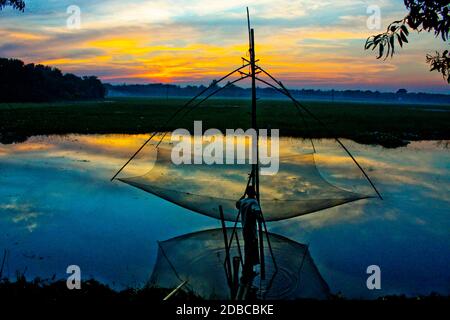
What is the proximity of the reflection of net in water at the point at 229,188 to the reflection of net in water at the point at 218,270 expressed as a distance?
22.7 inches

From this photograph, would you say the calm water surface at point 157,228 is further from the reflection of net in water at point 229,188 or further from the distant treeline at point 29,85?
the distant treeline at point 29,85

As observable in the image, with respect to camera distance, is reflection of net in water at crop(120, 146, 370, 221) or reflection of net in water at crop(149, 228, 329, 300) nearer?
reflection of net in water at crop(149, 228, 329, 300)

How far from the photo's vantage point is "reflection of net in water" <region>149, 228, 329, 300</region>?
4746 millimetres

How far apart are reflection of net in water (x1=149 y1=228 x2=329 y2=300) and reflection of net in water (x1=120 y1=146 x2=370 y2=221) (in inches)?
22.7

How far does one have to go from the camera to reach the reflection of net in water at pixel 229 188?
223 inches

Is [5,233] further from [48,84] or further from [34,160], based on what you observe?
[48,84]

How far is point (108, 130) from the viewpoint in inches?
909

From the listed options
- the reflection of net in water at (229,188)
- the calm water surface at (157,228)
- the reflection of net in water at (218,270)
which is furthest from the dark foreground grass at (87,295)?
the reflection of net in water at (229,188)

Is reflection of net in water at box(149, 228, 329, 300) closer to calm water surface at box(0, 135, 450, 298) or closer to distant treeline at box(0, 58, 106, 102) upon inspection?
calm water surface at box(0, 135, 450, 298)

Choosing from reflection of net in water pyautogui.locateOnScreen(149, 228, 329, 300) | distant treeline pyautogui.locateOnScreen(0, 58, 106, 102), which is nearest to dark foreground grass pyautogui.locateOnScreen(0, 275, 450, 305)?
reflection of net in water pyautogui.locateOnScreen(149, 228, 329, 300)

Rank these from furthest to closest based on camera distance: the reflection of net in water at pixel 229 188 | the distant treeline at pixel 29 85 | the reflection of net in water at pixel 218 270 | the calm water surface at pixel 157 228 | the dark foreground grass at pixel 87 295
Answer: the distant treeline at pixel 29 85 → the reflection of net in water at pixel 229 188 → the calm water surface at pixel 157 228 → the reflection of net in water at pixel 218 270 → the dark foreground grass at pixel 87 295

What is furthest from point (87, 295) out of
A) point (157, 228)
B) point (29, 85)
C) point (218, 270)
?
point (29, 85)

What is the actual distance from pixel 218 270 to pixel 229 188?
2.35m

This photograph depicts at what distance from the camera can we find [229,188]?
7398mm
